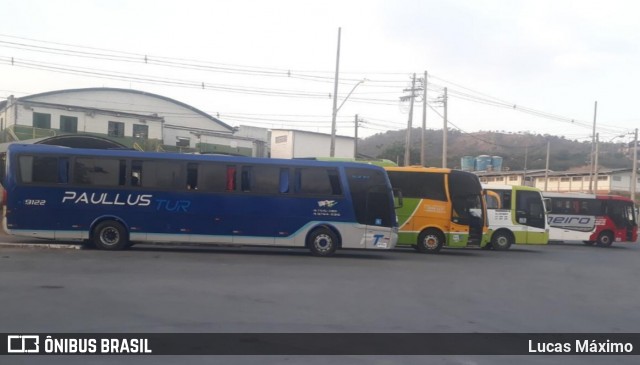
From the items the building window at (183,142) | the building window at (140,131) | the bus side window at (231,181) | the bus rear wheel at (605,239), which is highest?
the building window at (140,131)

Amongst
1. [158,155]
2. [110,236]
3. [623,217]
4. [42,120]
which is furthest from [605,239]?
[42,120]

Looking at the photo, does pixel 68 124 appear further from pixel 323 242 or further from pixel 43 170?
pixel 323 242

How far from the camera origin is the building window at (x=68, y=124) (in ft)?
143

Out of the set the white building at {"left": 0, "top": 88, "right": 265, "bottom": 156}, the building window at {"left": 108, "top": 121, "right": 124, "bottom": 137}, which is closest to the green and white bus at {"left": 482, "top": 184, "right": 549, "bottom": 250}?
the white building at {"left": 0, "top": 88, "right": 265, "bottom": 156}

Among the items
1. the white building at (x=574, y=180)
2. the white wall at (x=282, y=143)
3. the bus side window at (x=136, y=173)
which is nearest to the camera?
the bus side window at (x=136, y=173)

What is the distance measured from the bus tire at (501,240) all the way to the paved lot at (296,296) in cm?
828

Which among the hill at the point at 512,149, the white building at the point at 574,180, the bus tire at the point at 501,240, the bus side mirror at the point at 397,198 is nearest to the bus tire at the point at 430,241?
the bus side mirror at the point at 397,198

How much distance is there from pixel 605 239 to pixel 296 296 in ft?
89.3

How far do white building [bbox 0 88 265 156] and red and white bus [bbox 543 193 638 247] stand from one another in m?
22.0

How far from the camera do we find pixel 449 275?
591 inches

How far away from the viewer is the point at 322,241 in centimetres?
1859

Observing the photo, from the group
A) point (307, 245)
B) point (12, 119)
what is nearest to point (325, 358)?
point (307, 245)

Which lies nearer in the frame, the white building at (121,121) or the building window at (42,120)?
the white building at (121,121)

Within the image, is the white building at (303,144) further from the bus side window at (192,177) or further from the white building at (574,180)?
the bus side window at (192,177)
